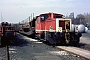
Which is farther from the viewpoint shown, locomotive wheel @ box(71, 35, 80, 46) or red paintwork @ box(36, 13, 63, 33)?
red paintwork @ box(36, 13, 63, 33)

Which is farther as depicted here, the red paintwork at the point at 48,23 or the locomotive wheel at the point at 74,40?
the red paintwork at the point at 48,23

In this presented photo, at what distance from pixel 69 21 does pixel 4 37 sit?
558cm

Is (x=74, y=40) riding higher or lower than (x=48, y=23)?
lower

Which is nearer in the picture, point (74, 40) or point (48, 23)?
point (74, 40)

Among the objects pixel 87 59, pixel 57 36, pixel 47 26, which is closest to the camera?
pixel 87 59

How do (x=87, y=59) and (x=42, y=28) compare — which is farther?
(x=42, y=28)

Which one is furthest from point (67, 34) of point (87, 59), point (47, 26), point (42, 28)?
point (87, 59)

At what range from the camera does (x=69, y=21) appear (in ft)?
57.2

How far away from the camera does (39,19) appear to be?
22.1 meters

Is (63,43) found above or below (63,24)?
below

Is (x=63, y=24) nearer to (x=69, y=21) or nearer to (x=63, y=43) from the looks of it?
(x=69, y=21)

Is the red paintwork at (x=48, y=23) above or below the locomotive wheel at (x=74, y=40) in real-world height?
above

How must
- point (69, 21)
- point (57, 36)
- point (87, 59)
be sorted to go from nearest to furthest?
point (87, 59) → point (57, 36) → point (69, 21)

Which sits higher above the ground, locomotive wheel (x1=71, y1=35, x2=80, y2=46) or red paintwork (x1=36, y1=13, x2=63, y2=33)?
red paintwork (x1=36, y1=13, x2=63, y2=33)
